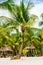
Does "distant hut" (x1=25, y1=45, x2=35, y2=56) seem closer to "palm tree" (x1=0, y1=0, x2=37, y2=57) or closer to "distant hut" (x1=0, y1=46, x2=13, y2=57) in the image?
"distant hut" (x1=0, y1=46, x2=13, y2=57)

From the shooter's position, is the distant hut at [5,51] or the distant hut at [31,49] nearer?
the distant hut at [5,51]

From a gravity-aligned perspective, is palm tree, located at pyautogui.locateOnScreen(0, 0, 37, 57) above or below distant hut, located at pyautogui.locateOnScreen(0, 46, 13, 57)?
above

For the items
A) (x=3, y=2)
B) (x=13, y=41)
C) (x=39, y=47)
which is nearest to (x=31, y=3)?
(x=3, y=2)

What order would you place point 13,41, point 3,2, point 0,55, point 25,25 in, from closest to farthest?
point 3,2 < point 25,25 < point 13,41 < point 0,55

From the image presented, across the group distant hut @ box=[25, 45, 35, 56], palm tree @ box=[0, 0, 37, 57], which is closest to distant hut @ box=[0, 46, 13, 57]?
distant hut @ box=[25, 45, 35, 56]

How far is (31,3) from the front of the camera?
785 inches

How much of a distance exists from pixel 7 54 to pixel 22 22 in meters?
12.6

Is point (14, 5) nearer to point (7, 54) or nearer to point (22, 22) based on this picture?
point (22, 22)

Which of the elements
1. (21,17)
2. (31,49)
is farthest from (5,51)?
(21,17)

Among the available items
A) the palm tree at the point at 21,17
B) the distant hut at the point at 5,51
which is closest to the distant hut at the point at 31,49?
the distant hut at the point at 5,51

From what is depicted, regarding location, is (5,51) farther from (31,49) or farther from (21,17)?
(21,17)

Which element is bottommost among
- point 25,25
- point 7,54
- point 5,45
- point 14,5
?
point 7,54

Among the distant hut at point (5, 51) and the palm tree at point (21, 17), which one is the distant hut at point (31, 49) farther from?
the palm tree at point (21, 17)

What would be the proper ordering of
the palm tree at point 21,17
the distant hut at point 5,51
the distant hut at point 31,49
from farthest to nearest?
1. the distant hut at point 31,49
2. the distant hut at point 5,51
3. the palm tree at point 21,17
